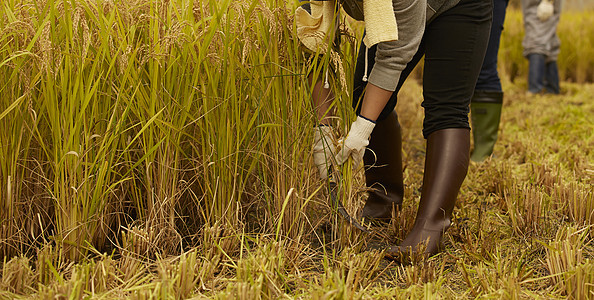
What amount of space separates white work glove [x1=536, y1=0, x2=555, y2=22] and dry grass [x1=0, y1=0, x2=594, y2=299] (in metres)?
4.58

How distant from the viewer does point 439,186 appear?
176 cm

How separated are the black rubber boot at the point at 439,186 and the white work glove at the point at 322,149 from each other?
0.31 meters

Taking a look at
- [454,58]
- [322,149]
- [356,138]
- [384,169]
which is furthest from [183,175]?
[454,58]

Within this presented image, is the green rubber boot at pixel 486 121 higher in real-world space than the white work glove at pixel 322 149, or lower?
lower

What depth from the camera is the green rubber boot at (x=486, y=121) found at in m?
3.32

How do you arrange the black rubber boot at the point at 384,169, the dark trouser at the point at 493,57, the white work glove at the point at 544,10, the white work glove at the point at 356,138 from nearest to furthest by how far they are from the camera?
the white work glove at the point at 356,138 < the black rubber boot at the point at 384,169 < the dark trouser at the point at 493,57 < the white work glove at the point at 544,10

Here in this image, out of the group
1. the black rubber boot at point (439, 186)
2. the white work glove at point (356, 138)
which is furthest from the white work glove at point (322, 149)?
the black rubber boot at point (439, 186)

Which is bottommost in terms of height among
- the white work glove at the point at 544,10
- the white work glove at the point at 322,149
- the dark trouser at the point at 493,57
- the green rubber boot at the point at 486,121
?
the green rubber boot at the point at 486,121

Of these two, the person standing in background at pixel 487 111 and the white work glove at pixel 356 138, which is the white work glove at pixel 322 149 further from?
the person standing in background at pixel 487 111

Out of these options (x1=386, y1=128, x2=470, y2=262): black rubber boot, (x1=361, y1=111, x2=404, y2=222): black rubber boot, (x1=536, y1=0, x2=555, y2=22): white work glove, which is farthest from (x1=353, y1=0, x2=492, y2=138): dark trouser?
(x1=536, y1=0, x2=555, y2=22): white work glove

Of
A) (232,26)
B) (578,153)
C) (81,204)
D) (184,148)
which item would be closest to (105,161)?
(81,204)

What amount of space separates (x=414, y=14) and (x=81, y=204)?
3.52 feet

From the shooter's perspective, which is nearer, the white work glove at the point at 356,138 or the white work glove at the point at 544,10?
the white work glove at the point at 356,138

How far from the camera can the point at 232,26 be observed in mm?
1687
